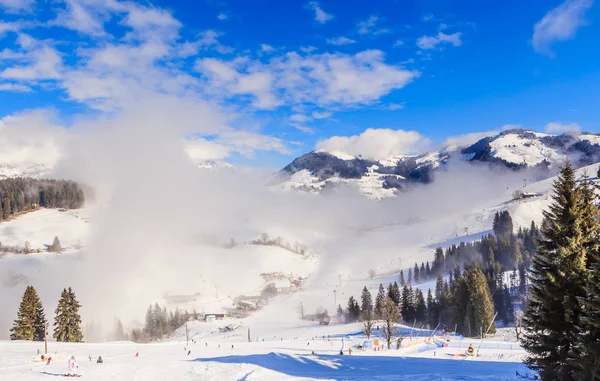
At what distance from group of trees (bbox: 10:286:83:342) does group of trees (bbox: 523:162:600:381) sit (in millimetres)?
76540

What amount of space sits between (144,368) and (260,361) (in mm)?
9537

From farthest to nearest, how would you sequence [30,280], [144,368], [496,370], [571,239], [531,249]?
1. [30,280]
2. [531,249]
3. [144,368]
4. [496,370]
5. [571,239]

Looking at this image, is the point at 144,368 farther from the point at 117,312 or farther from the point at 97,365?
the point at 117,312

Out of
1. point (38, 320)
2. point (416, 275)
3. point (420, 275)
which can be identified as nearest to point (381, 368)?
point (38, 320)

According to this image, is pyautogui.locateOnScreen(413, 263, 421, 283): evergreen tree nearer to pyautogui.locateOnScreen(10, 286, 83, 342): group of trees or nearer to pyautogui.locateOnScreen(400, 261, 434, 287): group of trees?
pyautogui.locateOnScreen(400, 261, 434, 287): group of trees

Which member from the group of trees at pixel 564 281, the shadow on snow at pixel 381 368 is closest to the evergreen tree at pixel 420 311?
the shadow on snow at pixel 381 368

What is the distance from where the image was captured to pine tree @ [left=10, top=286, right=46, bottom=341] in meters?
70.6

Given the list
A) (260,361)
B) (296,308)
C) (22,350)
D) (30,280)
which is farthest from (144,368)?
(30,280)

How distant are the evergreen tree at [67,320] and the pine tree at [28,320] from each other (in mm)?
2880

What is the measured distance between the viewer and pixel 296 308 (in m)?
166

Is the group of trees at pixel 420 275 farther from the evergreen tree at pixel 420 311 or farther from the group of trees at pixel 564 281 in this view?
the group of trees at pixel 564 281

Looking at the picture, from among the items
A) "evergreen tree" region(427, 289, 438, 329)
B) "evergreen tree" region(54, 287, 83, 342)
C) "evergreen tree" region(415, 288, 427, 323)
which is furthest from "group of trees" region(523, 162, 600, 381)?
"evergreen tree" region(415, 288, 427, 323)

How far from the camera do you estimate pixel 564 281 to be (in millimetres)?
21781

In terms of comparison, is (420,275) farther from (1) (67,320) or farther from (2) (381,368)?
(2) (381,368)
